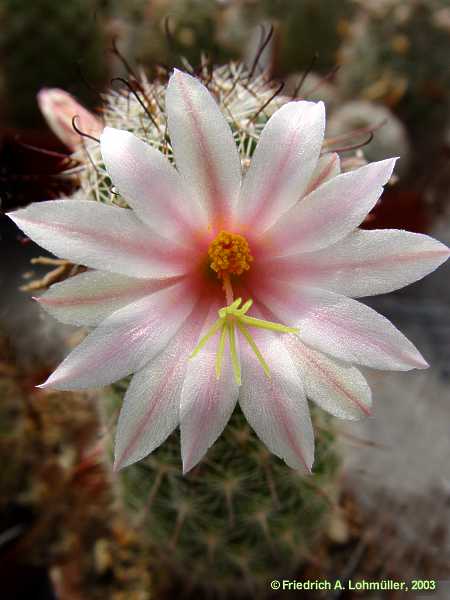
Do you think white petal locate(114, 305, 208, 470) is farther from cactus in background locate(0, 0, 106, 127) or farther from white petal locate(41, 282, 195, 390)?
cactus in background locate(0, 0, 106, 127)

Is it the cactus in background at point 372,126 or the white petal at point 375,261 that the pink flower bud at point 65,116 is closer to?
the white petal at point 375,261

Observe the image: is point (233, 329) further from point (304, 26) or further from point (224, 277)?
point (304, 26)

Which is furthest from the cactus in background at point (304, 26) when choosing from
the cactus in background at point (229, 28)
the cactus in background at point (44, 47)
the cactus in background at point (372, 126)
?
the cactus in background at point (44, 47)

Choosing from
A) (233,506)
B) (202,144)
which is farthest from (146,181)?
(233,506)

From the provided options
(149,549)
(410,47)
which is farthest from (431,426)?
(410,47)

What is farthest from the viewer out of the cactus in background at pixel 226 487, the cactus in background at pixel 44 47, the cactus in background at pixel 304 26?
the cactus in background at pixel 304 26

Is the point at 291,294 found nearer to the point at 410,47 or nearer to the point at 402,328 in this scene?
the point at 402,328
